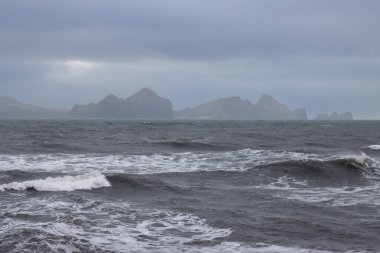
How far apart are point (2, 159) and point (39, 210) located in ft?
55.5

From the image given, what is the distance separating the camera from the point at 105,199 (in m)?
17.9

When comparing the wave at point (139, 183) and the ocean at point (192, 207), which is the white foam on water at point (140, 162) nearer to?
the ocean at point (192, 207)

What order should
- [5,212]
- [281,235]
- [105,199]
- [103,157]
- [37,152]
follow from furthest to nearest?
[37,152] → [103,157] → [105,199] → [5,212] → [281,235]

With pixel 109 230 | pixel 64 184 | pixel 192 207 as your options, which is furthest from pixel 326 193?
pixel 64 184

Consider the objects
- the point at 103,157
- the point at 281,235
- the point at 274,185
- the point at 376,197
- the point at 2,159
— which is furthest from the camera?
the point at 103,157

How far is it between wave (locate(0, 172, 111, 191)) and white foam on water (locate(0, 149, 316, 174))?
4589mm

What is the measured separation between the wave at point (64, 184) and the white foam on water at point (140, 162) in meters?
4.59

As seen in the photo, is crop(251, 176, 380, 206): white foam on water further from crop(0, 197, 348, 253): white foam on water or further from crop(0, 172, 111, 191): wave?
crop(0, 172, 111, 191): wave

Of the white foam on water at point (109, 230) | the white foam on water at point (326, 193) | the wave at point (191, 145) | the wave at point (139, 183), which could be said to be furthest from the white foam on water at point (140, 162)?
the white foam on water at point (109, 230)

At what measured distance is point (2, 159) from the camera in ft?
100

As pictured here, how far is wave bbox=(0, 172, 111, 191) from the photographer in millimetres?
19414

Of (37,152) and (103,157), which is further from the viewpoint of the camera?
(37,152)

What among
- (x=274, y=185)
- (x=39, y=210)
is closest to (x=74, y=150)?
(x=274, y=185)

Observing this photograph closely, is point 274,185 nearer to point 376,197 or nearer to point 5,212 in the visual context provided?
point 376,197
